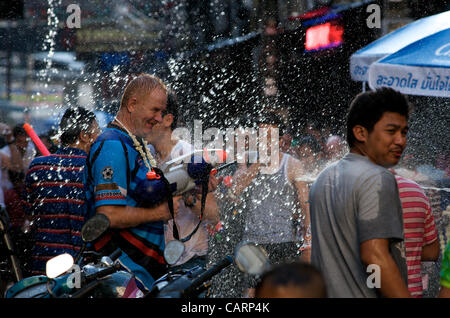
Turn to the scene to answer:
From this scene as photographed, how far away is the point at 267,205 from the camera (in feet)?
17.1

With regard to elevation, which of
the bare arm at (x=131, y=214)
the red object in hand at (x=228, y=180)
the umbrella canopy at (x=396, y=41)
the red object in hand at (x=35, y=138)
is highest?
the umbrella canopy at (x=396, y=41)

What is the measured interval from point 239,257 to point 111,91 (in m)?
9.22

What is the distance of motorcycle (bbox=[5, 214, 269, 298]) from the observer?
2.34 metres

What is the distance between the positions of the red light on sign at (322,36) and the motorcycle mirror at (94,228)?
27.8 ft

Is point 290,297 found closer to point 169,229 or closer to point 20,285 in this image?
point 20,285

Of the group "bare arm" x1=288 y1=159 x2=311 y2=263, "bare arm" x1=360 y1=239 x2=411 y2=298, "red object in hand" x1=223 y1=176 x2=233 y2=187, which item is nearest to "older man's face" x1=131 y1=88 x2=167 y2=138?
"bare arm" x1=360 y1=239 x2=411 y2=298

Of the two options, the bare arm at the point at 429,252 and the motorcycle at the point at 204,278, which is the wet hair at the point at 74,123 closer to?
the motorcycle at the point at 204,278

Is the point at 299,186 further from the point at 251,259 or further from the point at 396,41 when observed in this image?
the point at 251,259

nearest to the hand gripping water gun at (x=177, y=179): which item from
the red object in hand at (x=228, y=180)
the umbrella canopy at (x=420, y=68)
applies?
the umbrella canopy at (x=420, y=68)

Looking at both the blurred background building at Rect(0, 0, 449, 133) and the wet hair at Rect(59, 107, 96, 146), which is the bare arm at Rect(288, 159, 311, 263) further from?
the blurred background building at Rect(0, 0, 449, 133)

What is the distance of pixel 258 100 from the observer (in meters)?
13.9

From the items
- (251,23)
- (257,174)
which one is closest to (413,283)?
(257,174)

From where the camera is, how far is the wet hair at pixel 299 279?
200 centimetres

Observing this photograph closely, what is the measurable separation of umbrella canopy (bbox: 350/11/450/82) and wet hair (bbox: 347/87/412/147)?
Answer: 2.65 m
